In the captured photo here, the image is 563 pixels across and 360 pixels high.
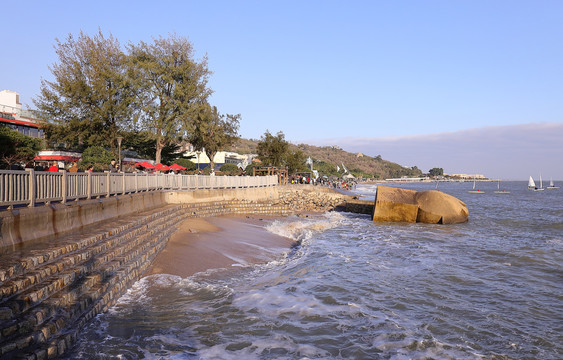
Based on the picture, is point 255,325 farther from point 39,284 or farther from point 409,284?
point 409,284

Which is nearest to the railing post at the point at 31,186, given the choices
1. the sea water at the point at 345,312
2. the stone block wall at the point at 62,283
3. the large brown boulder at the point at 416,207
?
the stone block wall at the point at 62,283

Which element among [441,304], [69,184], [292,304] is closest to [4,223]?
[69,184]

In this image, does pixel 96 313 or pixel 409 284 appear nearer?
pixel 96 313

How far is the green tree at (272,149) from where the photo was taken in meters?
58.3

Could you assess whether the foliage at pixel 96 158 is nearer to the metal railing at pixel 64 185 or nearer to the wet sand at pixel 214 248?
the metal railing at pixel 64 185

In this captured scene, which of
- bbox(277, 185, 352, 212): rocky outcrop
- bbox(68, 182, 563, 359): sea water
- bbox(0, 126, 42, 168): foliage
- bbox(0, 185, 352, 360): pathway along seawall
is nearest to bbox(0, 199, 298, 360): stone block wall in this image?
bbox(0, 185, 352, 360): pathway along seawall

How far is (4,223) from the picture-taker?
735 centimetres

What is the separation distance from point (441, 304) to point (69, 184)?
983 centimetres

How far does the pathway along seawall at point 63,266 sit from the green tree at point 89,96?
22.0m

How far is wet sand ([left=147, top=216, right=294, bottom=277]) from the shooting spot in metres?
11.2

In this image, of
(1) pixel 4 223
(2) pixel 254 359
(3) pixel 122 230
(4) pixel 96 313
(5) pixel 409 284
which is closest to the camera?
(2) pixel 254 359

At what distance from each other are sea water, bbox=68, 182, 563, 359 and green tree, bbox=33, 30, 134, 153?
26499mm

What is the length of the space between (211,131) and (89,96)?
645 inches

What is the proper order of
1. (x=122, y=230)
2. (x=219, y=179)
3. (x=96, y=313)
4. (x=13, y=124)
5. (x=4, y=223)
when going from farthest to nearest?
(x=13, y=124)
(x=219, y=179)
(x=122, y=230)
(x=4, y=223)
(x=96, y=313)
